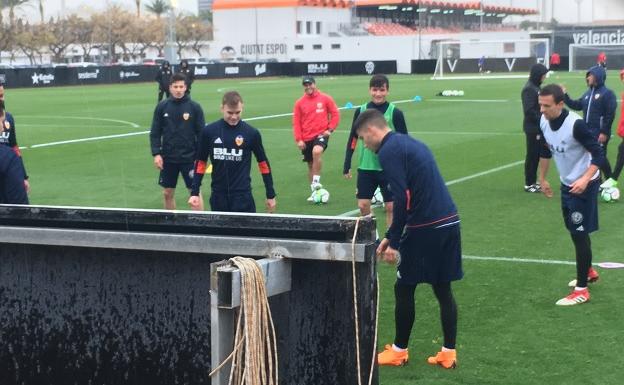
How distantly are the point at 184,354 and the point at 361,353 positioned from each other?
1.04 metres

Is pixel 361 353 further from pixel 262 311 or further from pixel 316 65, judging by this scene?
pixel 316 65

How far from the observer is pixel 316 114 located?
15.2 metres

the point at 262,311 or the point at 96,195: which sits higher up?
the point at 262,311

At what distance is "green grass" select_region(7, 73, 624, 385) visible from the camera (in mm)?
7262

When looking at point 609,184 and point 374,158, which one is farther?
point 609,184

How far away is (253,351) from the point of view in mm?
4578

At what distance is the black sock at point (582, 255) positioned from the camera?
8594 mm

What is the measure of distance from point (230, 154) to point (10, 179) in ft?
7.90

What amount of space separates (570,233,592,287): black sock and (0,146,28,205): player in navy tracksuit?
4653mm

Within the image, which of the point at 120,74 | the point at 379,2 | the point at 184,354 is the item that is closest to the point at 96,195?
the point at 184,354

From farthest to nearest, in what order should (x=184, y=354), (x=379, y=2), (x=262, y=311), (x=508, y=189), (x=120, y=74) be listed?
(x=379, y=2) → (x=120, y=74) → (x=508, y=189) → (x=184, y=354) → (x=262, y=311)

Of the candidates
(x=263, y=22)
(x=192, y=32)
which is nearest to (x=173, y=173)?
(x=263, y=22)

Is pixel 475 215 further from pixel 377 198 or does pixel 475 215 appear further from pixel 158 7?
pixel 158 7

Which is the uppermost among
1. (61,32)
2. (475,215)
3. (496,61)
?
(61,32)
